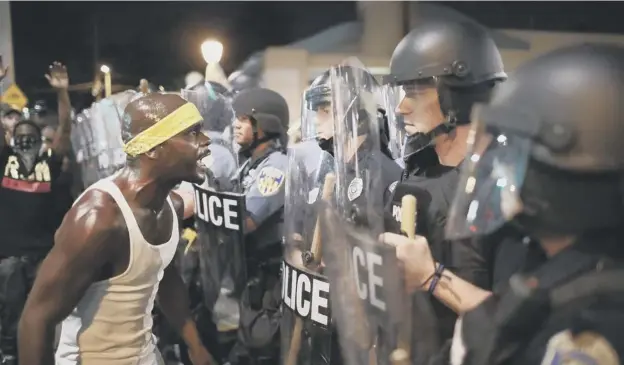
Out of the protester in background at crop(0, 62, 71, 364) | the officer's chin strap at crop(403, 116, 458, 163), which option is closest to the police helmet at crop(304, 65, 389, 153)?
the officer's chin strap at crop(403, 116, 458, 163)

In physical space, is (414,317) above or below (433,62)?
below

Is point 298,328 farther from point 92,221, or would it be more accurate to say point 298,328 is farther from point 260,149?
point 260,149

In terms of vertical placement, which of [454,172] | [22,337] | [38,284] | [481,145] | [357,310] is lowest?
[22,337]

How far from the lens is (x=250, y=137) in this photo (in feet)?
11.9

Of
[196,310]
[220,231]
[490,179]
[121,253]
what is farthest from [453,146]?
[196,310]

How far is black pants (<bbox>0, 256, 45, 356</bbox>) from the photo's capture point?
405cm

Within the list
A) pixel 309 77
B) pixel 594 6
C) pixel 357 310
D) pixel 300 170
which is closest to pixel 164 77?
pixel 309 77

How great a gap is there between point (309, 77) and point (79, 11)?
347 centimetres

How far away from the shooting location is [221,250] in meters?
3.21

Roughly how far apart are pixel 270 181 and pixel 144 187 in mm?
1162

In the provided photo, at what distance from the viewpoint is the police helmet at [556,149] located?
44.2 inches

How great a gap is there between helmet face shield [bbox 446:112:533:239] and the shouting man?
100 centimetres

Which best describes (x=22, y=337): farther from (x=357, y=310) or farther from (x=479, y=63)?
(x=479, y=63)

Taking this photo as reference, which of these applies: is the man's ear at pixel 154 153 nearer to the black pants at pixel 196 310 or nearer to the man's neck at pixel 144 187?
the man's neck at pixel 144 187
